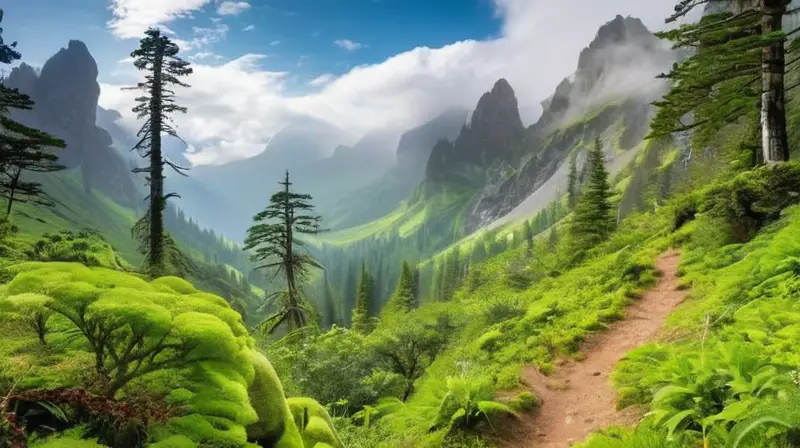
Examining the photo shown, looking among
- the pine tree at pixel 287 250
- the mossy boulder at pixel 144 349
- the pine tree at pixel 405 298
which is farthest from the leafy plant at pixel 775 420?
the pine tree at pixel 405 298

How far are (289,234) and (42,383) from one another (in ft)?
64.1

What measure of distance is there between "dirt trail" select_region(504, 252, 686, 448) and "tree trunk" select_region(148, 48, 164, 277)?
14.8 metres

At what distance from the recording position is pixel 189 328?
489 cm

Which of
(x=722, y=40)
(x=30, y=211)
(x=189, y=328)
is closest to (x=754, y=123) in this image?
(x=722, y=40)

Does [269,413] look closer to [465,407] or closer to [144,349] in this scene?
[144,349]

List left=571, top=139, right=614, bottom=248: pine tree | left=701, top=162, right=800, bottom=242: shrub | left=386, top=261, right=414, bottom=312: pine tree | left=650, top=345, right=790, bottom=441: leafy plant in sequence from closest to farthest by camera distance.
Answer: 1. left=650, top=345, right=790, bottom=441: leafy plant
2. left=701, top=162, right=800, bottom=242: shrub
3. left=571, top=139, right=614, bottom=248: pine tree
4. left=386, top=261, right=414, bottom=312: pine tree

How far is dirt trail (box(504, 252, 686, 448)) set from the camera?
8391 millimetres

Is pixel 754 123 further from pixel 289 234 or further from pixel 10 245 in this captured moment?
pixel 10 245

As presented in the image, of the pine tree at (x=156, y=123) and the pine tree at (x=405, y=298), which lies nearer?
the pine tree at (x=156, y=123)

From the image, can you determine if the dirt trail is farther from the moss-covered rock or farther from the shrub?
the moss-covered rock

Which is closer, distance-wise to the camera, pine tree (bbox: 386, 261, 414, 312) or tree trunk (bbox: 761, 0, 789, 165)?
tree trunk (bbox: 761, 0, 789, 165)

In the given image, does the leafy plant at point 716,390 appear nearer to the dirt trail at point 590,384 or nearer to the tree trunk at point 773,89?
the dirt trail at point 590,384

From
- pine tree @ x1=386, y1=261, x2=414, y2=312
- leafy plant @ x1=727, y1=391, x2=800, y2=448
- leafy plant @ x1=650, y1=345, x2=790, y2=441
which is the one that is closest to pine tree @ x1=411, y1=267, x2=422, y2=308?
pine tree @ x1=386, y1=261, x2=414, y2=312

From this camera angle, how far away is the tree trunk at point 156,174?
1867 centimetres
